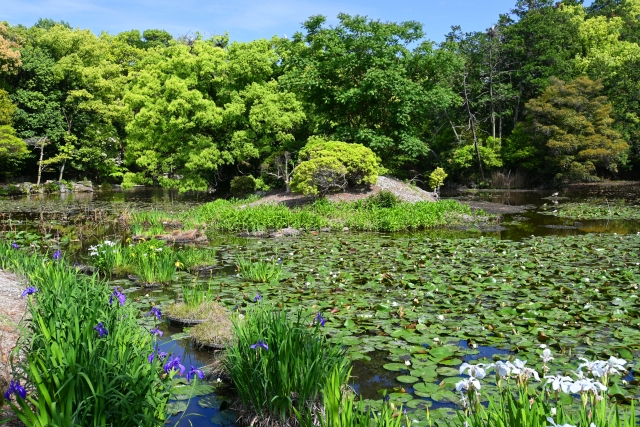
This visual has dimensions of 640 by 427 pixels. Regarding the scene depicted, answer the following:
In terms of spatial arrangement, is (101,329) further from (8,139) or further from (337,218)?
(8,139)

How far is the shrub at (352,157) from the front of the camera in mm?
18000

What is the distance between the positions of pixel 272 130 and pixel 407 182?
647 cm

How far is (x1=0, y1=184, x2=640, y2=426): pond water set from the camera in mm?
4836

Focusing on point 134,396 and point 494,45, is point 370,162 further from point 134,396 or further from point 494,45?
point 494,45

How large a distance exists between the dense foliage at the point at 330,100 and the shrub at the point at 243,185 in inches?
44.1

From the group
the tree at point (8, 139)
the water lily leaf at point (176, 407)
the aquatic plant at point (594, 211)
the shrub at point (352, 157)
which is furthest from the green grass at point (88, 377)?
the tree at point (8, 139)

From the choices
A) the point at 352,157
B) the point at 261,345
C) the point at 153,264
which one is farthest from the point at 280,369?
the point at 352,157

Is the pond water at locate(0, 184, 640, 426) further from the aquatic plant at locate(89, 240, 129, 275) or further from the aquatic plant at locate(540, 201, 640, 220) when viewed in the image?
the aquatic plant at locate(540, 201, 640, 220)

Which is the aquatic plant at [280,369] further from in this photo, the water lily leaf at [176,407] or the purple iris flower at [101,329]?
the purple iris flower at [101,329]

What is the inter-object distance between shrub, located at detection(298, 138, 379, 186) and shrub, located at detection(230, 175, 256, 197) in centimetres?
615

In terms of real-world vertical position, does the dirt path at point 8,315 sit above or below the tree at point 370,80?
below

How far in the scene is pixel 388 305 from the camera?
650 cm

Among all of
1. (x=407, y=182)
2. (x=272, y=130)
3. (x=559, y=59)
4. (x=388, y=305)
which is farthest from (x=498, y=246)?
(x=559, y=59)

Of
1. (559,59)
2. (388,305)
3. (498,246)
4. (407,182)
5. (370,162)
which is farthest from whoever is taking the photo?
(559,59)
